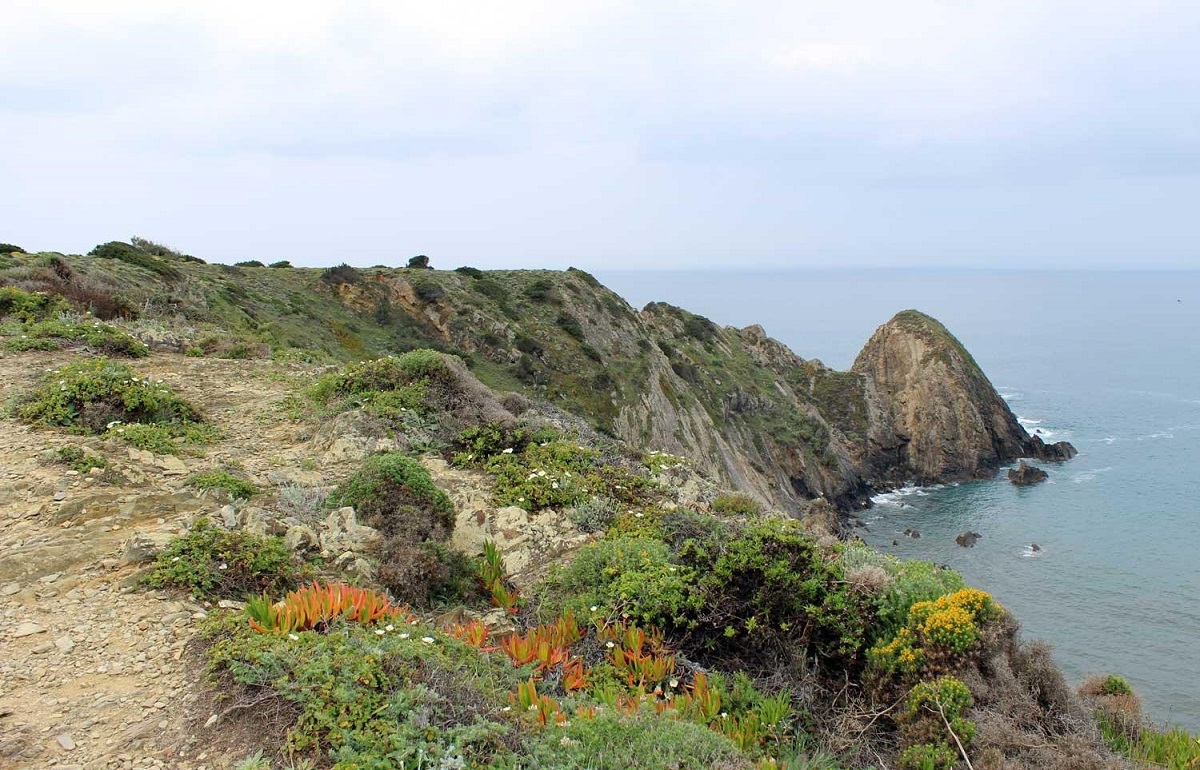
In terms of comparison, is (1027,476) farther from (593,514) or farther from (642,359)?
(593,514)

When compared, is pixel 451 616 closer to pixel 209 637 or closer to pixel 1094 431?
pixel 209 637

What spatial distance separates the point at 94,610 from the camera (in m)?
5.45

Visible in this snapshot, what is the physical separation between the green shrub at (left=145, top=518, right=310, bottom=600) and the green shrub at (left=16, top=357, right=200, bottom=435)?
4.40 m

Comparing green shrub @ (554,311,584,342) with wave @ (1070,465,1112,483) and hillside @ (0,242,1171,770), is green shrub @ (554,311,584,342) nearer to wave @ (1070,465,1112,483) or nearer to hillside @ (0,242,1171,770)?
hillside @ (0,242,1171,770)

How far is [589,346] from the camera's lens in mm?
45781

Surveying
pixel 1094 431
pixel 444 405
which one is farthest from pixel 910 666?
pixel 1094 431

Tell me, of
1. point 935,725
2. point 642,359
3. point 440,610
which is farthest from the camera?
point 642,359

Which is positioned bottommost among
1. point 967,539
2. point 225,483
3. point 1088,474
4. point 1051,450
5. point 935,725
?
point 967,539

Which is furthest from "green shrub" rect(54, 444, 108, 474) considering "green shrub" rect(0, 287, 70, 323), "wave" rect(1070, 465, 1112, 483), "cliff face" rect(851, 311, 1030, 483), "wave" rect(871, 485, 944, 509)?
"wave" rect(1070, 465, 1112, 483)

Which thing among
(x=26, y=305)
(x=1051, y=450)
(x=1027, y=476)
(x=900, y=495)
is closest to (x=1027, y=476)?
(x=1027, y=476)

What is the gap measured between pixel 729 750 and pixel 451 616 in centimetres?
289

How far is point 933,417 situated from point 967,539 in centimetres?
2213

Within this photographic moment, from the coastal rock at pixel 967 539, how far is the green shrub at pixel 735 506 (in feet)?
125

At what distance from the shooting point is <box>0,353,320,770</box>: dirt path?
411cm
